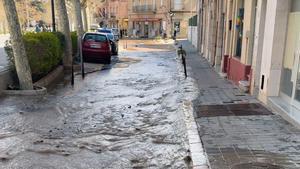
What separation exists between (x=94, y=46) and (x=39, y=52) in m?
7.83

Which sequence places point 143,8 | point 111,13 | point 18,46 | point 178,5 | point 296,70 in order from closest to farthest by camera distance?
point 296,70 < point 18,46 < point 178,5 < point 143,8 < point 111,13

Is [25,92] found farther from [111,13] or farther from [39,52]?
[111,13]

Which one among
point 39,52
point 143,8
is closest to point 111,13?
point 143,8

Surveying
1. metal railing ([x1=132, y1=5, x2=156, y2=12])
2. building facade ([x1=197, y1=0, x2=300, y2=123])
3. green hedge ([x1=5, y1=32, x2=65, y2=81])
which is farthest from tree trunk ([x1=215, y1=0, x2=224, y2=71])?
metal railing ([x1=132, y1=5, x2=156, y2=12])

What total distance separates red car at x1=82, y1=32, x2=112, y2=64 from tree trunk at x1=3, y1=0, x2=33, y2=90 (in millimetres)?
9313

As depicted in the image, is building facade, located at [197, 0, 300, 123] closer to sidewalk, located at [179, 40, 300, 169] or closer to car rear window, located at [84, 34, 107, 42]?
sidewalk, located at [179, 40, 300, 169]

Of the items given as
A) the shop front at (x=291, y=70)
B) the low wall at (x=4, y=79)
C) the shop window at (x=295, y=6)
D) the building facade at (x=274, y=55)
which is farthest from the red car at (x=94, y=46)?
the shop window at (x=295, y=6)

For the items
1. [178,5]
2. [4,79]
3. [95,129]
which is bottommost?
[95,129]

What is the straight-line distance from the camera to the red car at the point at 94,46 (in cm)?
2067

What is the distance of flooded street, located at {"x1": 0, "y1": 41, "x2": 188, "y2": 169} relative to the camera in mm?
5887

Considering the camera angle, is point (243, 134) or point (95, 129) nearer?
point (243, 134)

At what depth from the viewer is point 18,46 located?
A: 1109 cm

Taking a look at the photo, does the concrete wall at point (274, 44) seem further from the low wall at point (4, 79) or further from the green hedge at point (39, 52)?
the green hedge at point (39, 52)

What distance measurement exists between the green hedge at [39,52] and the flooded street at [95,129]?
3.60 ft
